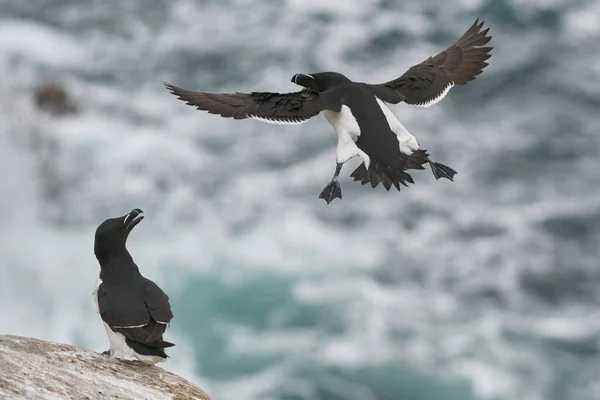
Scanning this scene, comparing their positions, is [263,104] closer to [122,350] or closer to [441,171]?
[441,171]

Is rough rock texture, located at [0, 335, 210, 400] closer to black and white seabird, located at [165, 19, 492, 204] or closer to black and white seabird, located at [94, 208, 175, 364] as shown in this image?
black and white seabird, located at [94, 208, 175, 364]

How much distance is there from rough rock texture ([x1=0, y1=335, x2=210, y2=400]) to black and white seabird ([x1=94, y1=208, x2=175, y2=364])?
0.66 feet

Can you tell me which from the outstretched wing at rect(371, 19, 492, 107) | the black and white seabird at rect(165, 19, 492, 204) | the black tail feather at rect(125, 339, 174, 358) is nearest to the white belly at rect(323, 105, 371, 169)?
the black and white seabird at rect(165, 19, 492, 204)

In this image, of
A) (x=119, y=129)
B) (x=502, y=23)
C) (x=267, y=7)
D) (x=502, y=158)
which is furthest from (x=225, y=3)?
(x=502, y=158)

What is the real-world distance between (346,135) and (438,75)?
260cm

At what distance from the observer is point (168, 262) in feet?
149

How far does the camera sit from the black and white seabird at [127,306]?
11.1m

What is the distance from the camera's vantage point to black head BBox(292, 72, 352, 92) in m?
14.0

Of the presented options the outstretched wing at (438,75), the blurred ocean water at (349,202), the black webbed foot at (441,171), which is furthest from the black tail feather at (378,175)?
the blurred ocean water at (349,202)

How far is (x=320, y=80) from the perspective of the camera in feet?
46.1

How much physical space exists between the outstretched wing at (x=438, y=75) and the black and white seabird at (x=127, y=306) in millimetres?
3935

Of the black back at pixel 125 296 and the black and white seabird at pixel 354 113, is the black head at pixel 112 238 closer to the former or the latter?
the black back at pixel 125 296

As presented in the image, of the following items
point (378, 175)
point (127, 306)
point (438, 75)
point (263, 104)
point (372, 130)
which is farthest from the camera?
point (438, 75)

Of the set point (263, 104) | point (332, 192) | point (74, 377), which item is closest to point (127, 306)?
point (74, 377)
